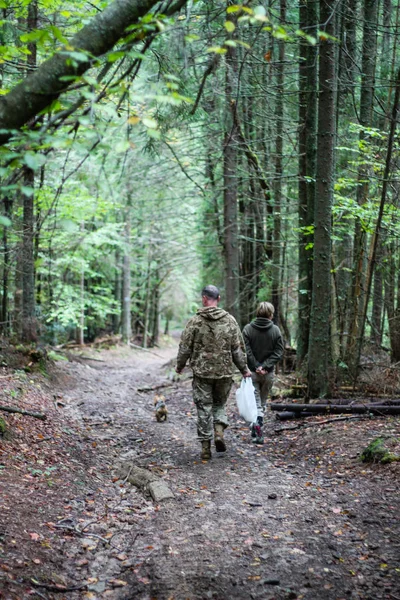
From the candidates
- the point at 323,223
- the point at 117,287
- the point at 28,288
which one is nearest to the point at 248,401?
the point at 323,223

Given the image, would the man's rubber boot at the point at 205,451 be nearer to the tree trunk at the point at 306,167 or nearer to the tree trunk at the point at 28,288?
the tree trunk at the point at 306,167

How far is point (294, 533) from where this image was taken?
474 cm

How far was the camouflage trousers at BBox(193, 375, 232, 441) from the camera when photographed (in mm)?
7344

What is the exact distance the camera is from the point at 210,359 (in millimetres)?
7375

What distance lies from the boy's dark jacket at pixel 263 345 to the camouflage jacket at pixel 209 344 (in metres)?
0.95

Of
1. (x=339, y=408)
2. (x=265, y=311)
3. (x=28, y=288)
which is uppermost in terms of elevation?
(x=28, y=288)

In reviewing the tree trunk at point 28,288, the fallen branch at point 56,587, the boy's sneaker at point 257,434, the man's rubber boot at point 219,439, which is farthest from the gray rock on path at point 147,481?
the tree trunk at point 28,288

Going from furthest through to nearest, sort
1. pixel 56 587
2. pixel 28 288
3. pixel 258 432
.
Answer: pixel 28 288 → pixel 258 432 → pixel 56 587

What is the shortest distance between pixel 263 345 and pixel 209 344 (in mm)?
1328

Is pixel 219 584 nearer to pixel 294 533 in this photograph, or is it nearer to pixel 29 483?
pixel 294 533

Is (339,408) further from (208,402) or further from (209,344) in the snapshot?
(209,344)

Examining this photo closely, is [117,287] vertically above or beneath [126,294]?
above

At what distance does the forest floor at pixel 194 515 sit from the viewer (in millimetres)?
3918

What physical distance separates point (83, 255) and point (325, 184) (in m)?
14.2
